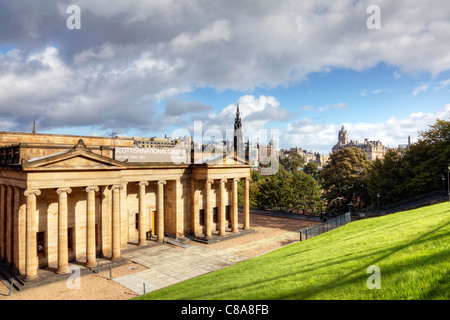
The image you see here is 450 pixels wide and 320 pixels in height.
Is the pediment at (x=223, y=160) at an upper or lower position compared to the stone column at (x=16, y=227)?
upper

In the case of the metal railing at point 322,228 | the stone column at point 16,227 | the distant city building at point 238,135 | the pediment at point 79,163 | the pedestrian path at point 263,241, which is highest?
the distant city building at point 238,135

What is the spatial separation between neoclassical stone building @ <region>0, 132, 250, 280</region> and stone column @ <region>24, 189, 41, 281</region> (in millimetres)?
63

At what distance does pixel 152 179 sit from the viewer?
30.6 metres

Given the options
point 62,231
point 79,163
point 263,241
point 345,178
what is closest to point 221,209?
point 263,241

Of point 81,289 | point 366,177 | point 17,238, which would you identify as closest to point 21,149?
point 17,238

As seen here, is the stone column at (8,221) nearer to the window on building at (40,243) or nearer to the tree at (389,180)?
the window on building at (40,243)

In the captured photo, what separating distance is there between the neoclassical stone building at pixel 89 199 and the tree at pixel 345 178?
56.0ft

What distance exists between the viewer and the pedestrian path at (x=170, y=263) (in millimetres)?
21406

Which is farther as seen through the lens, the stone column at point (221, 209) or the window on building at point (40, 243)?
the stone column at point (221, 209)

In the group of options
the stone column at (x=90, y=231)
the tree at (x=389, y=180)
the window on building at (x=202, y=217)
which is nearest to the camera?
the stone column at (x=90, y=231)

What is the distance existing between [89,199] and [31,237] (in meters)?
4.80

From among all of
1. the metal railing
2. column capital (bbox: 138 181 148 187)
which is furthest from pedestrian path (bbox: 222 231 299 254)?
column capital (bbox: 138 181 148 187)

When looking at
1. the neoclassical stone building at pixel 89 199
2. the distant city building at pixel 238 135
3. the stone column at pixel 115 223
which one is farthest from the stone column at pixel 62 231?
the distant city building at pixel 238 135

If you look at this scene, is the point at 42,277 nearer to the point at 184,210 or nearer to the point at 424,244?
the point at 184,210
